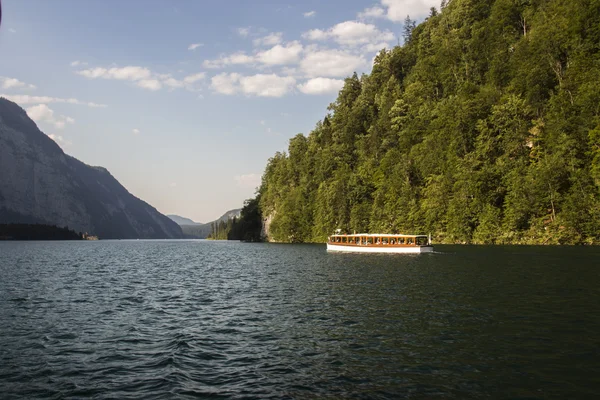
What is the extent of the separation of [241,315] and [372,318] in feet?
27.4

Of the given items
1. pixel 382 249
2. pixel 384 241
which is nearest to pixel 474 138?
pixel 384 241

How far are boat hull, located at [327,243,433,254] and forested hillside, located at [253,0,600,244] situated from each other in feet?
90.2

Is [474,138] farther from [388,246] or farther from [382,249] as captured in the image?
[382,249]

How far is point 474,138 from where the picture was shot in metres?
113

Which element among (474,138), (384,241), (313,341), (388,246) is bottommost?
(313,341)

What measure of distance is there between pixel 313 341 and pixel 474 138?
108 meters

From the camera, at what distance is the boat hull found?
3169 inches

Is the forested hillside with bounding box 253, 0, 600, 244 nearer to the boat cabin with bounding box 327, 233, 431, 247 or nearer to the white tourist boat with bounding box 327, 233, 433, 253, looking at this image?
the boat cabin with bounding box 327, 233, 431, 247

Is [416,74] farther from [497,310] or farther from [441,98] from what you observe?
[497,310]

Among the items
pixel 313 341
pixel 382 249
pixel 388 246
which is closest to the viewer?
pixel 313 341

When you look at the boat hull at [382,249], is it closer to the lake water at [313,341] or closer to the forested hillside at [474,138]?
the forested hillside at [474,138]

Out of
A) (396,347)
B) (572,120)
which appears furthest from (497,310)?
(572,120)

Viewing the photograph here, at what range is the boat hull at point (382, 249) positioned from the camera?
80500mm

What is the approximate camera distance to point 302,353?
A: 17656mm
